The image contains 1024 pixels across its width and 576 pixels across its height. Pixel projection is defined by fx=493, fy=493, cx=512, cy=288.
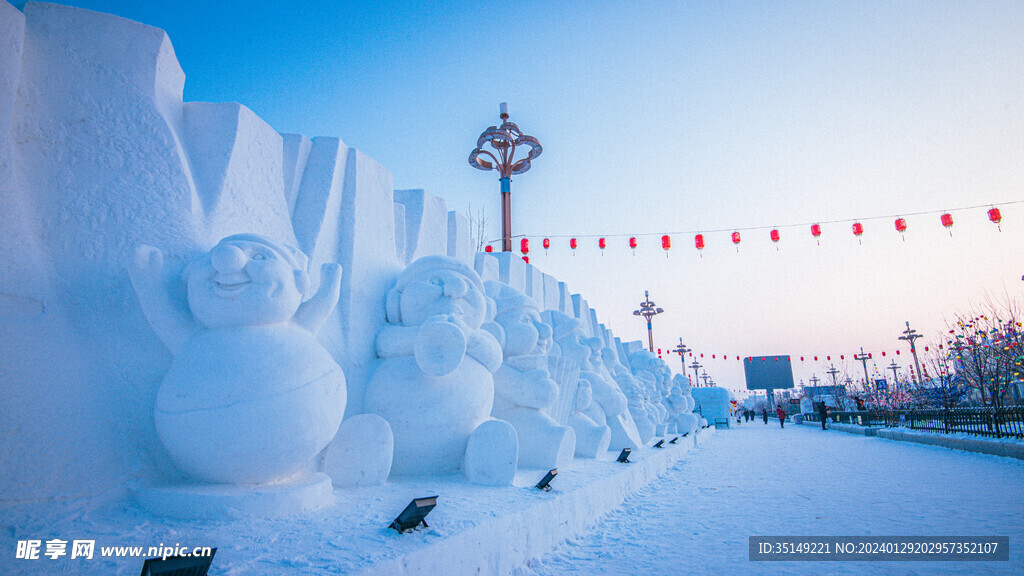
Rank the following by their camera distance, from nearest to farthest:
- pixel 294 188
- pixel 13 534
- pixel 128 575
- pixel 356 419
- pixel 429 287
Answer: pixel 128 575 < pixel 13 534 < pixel 356 419 < pixel 429 287 < pixel 294 188

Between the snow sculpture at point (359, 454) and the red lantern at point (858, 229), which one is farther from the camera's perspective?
the red lantern at point (858, 229)

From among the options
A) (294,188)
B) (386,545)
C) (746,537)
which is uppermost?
(294,188)

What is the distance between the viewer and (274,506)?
231 cm

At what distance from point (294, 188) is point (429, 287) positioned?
149 cm

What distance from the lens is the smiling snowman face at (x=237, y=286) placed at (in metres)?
2.56

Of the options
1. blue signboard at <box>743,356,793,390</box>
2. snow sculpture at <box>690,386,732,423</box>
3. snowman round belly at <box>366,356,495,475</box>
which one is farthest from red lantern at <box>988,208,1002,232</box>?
blue signboard at <box>743,356,793,390</box>

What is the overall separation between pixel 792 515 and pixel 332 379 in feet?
11.7

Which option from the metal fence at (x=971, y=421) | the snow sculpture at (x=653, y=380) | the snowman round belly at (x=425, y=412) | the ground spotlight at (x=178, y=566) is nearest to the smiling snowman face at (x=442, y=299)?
the snowman round belly at (x=425, y=412)

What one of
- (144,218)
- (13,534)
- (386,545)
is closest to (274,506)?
(386,545)

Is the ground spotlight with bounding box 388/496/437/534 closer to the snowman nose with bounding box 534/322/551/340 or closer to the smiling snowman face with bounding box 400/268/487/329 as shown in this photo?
the smiling snowman face with bounding box 400/268/487/329

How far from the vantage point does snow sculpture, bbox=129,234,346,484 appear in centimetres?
233

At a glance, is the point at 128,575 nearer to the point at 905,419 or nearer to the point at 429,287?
the point at 429,287

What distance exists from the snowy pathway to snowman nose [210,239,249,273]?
218 centimetres

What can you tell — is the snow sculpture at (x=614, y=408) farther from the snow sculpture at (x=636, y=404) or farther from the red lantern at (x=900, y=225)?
the red lantern at (x=900, y=225)
